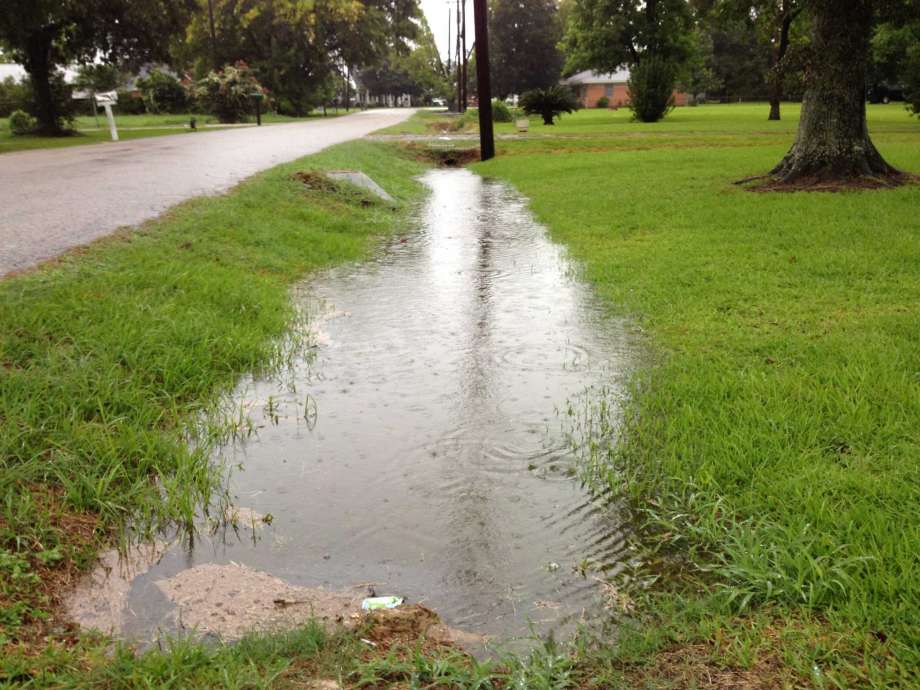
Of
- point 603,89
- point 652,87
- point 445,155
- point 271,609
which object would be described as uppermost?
point 603,89

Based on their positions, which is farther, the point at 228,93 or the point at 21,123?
the point at 228,93

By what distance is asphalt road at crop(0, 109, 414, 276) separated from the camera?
7.14 meters

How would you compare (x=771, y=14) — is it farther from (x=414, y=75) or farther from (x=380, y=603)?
(x=414, y=75)

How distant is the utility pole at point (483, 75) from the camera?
20000 mm

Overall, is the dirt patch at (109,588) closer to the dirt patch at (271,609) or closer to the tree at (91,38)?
the dirt patch at (271,609)

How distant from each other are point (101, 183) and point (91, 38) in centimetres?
2041

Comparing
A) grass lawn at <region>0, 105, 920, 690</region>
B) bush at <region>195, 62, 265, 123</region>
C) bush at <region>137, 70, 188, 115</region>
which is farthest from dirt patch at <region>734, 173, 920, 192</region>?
bush at <region>137, 70, 188, 115</region>

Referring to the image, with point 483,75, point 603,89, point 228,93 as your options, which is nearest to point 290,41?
point 228,93

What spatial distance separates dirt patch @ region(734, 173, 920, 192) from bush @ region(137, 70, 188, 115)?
40037 mm

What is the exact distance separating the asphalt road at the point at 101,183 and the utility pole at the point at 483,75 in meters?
4.27

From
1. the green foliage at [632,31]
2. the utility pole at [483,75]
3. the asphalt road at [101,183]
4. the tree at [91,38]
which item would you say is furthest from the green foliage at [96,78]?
the utility pole at [483,75]

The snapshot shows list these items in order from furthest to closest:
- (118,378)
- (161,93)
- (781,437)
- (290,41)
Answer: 1. (290,41)
2. (161,93)
3. (118,378)
4. (781,437)

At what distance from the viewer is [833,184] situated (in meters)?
12.1

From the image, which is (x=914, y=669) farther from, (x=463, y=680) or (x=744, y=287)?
(x=744, y=287)
